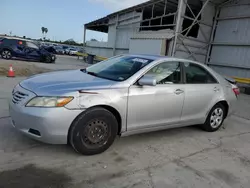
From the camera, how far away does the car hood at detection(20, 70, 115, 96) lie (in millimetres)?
3021

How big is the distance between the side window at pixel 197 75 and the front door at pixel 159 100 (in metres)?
0.24

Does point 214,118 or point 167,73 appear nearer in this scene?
point 167,73

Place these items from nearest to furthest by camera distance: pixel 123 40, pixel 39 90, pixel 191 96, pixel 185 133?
pixel 39 90, pixel 191 96, pixel 185 133, pixel 123 40

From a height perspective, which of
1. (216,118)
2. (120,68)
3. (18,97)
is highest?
(120,68)

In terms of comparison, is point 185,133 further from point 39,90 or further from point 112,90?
point 39,90

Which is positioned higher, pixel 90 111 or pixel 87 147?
pixel 90 111

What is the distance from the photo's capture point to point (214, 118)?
486cm

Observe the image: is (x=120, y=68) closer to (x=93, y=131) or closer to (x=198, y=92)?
(x=93, y=131)

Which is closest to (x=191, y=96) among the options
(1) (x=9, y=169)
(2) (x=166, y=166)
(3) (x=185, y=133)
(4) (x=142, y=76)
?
(3) (x=185, y=133)

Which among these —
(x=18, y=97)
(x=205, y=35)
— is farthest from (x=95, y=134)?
(x=205, y=35)

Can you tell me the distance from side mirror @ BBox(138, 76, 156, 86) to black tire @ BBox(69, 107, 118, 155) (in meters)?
0.69

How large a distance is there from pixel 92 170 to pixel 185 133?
248 centimetres

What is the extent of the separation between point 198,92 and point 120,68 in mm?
1630

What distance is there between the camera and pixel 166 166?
10.6 ft
